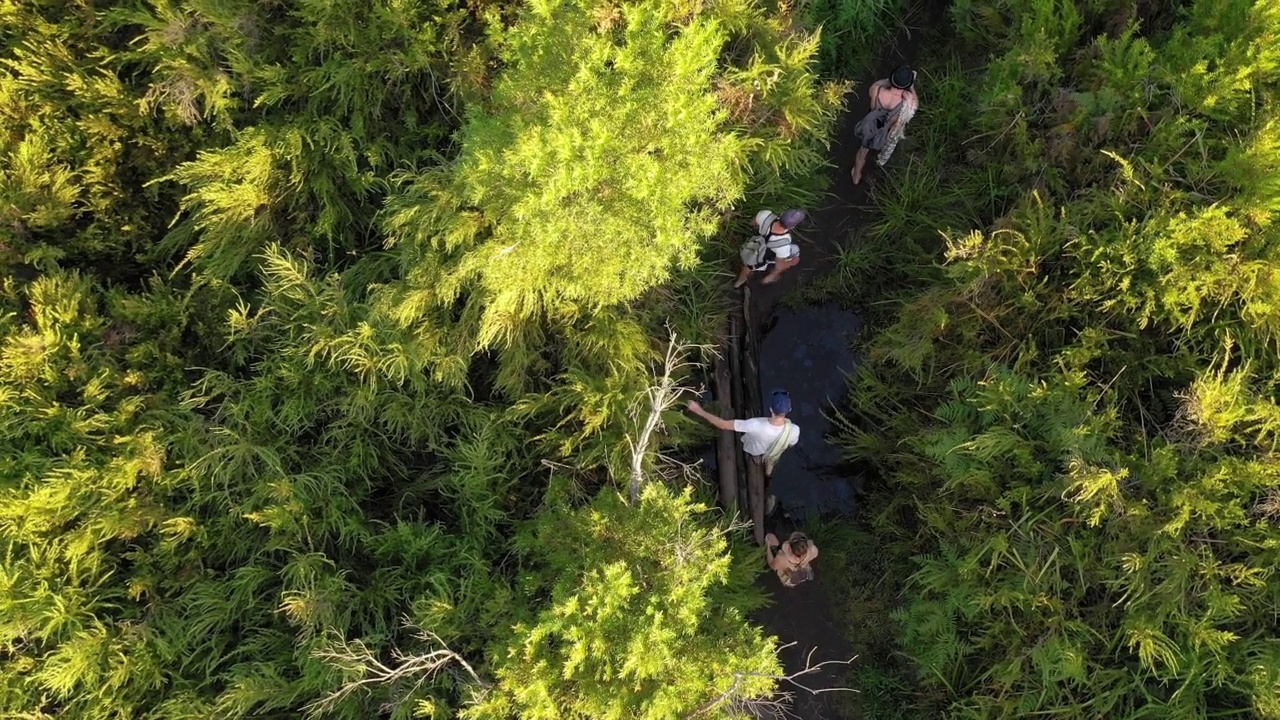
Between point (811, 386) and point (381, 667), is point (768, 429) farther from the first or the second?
point (381, 667)

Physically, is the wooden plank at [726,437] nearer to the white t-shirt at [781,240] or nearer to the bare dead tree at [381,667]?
the white t-shirt at [781,240]

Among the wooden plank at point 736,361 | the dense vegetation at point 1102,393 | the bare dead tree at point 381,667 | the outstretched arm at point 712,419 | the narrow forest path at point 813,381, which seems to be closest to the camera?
the bare dead tree at point 381,667

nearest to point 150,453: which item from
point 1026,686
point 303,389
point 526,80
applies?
point 303,389

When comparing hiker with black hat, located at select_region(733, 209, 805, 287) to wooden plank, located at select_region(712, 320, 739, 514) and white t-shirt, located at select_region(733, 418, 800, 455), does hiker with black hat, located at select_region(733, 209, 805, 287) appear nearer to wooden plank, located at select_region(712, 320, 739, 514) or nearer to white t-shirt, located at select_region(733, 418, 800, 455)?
wooden plank, located at select_region(712, 320, 739, 514)

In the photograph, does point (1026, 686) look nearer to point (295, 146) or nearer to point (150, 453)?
point (150, 453)

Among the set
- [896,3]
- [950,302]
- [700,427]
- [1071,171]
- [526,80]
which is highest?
[526,80]

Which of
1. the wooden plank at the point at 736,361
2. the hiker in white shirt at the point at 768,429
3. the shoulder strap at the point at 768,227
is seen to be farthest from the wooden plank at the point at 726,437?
the shoulder strap at the point at 768,227

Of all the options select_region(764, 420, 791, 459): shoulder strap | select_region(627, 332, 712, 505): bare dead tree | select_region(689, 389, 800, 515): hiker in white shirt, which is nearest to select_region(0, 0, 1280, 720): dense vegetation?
select_region(627, 332, 712, 505): bare dead tree
